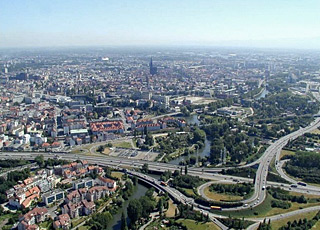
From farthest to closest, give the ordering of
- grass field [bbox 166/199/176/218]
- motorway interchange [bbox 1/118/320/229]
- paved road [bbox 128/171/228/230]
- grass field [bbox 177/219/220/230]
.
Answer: motorway interchange [bbox 1/118/320/229] → grass field [bbox 166/199/176/218] → paved road [bbox 128/171/228/230] → grass field [bbox 177/219/220/230]

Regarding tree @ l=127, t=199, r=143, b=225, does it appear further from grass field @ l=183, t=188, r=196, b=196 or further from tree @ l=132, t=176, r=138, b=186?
tree @ l=132, t=176, r=138, b=186

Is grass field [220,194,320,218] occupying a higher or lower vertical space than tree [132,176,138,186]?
lower

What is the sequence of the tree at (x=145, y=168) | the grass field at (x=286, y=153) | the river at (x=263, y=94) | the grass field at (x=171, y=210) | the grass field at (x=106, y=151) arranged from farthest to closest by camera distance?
1. the river at (x=263, y=94)
2. the grass field at (x=106, y=151)
3. the grass field at (x=286, y=153)
4. the tree at (x=145, y=168)
5. the grass field at (x=171, y=210)

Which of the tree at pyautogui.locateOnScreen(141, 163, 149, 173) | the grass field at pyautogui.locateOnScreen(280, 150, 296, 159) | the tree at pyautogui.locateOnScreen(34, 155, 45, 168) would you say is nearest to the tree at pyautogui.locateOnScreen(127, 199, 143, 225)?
the tree at pyautogui.locateOnScreen(141, 163, 149, 173)

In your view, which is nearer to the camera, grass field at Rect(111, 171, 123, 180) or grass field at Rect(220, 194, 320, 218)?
grass field at Rect(220, 194, 320, 218)

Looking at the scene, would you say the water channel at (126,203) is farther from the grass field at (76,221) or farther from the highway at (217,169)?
the highway at (217,169)

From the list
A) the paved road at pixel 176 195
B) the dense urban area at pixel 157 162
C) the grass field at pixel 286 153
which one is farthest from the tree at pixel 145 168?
the grass field at pixel 286 153

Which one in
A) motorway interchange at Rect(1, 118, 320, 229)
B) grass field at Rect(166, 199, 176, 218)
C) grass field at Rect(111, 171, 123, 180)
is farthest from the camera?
grass field at Rect(111, 171, 123, 180)

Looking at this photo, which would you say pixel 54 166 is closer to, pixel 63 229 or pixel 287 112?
pixel 63 229
